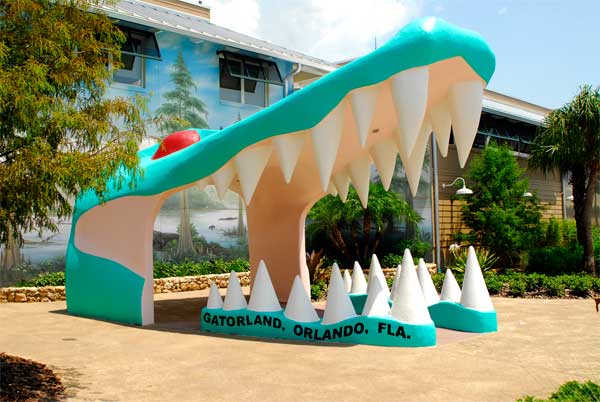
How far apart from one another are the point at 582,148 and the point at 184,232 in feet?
35.2

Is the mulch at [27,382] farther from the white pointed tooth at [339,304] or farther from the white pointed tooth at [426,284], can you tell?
the white pointed tooth at [426,284]

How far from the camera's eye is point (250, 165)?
281 inches

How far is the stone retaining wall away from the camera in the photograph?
12102 mm

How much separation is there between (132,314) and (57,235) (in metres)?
6.52

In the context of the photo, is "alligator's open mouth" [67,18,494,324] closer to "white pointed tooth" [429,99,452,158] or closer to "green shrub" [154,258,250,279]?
"white pointed tooth" [429,99,452,158]

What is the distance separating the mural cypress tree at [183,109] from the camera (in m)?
16.4

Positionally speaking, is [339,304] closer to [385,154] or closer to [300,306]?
[300,306]

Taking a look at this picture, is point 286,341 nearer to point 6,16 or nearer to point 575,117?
point 6,16

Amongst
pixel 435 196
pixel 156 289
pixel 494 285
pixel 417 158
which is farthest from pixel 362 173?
pixel 435 196

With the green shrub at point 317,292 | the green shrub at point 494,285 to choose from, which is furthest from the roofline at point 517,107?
the green shrub at point 317,292

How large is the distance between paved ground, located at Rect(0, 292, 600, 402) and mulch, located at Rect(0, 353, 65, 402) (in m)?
0.13

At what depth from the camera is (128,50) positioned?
608 inches

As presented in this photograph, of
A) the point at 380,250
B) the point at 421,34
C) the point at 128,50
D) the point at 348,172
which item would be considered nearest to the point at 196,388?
the point at 421,34

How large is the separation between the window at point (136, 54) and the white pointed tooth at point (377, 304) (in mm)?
11119
